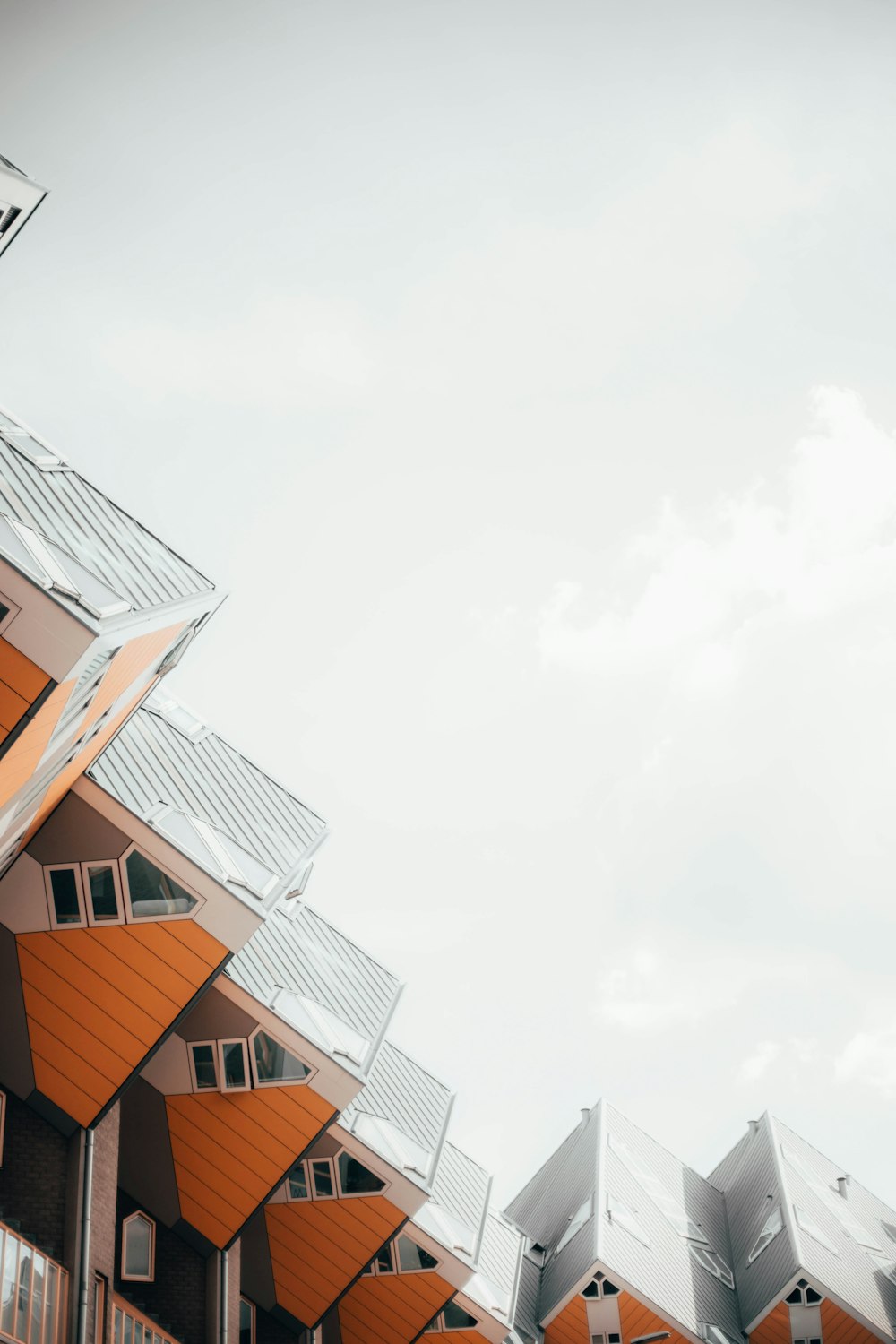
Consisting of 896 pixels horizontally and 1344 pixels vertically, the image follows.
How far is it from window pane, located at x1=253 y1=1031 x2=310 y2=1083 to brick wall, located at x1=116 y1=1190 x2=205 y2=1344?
358 cm

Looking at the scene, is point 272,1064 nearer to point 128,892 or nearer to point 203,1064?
point 203,1064

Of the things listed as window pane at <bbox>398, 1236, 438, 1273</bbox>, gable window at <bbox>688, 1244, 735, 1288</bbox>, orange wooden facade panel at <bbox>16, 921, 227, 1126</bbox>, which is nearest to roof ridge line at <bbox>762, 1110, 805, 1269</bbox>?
gable window at <bbox>688, 1244, 735, 1288</bbox>

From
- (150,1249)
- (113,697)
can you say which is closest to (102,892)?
(113,697)

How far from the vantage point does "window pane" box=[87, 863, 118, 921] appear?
16891 millimetres

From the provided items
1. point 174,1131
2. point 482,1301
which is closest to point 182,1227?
point 174,1131

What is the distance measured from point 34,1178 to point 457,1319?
Answer: 674 inches

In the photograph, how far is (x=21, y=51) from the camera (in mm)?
54250

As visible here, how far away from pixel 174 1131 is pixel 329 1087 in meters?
3.06

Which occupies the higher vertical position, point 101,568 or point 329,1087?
point 101,568

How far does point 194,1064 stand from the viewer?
1997 cm

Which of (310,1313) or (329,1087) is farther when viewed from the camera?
(310,1313)

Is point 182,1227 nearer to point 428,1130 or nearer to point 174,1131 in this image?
point 174,1131

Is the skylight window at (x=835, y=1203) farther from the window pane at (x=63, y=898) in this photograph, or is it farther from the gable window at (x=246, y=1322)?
the window pane at (x=63, y=898)

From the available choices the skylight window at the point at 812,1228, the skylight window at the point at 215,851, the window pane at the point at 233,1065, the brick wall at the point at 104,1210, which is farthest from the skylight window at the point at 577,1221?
the skylight window at the point at 215,851
